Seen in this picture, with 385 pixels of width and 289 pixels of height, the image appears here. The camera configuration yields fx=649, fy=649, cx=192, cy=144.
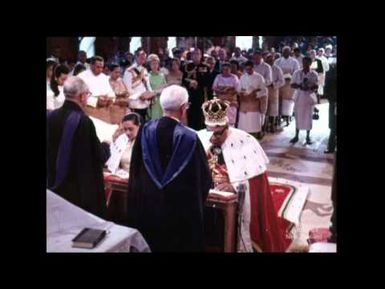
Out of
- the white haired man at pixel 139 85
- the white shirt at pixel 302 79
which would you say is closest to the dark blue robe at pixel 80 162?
the white haired man at pixel 139 85

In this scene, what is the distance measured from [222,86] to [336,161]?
1.62 meters

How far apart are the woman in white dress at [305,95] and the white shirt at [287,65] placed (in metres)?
0.05

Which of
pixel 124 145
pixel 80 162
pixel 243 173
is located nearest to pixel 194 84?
pixel 124 145

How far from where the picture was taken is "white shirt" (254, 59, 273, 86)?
567 cm

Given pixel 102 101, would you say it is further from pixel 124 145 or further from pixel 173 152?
pixel 173 152

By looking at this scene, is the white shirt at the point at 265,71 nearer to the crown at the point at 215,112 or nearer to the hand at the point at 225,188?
the crown at the point at 215,112

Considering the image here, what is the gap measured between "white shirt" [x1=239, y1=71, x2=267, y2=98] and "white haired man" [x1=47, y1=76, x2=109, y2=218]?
2007 millimetres

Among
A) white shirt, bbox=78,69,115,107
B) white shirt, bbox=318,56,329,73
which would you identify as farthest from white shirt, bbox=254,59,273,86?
white shirt, bbox=78,69,115,107

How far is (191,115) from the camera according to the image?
4766 millimetres

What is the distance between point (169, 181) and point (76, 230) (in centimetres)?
68

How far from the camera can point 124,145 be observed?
4637mm

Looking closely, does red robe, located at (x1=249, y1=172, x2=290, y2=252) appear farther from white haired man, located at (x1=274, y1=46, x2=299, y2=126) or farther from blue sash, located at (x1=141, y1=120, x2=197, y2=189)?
white haired man, located at (x1=274, y1=46, x2=299, y2=126)

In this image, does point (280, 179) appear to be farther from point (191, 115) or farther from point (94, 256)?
point (94, 256)

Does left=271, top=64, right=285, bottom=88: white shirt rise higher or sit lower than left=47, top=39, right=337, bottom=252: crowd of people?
higher
